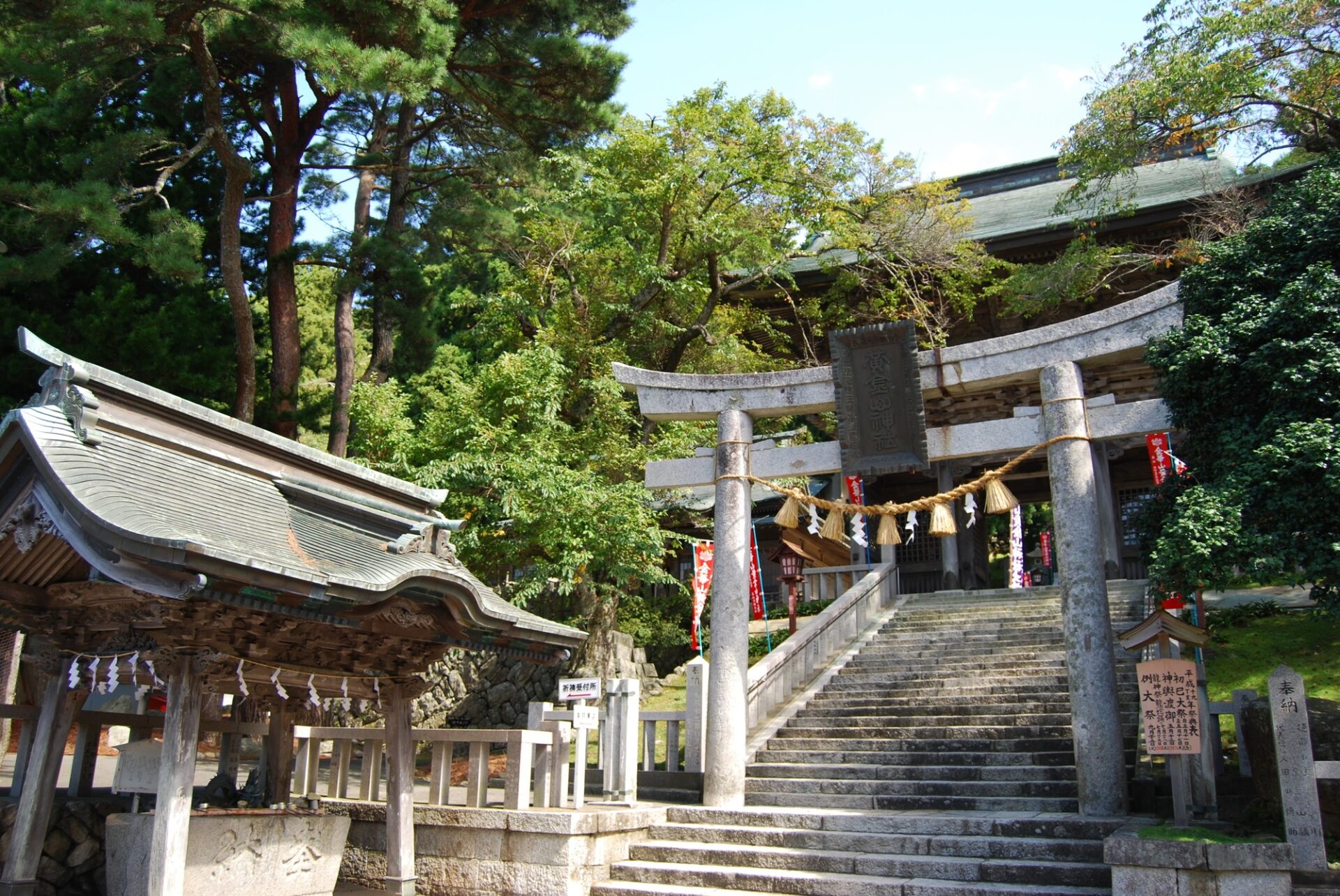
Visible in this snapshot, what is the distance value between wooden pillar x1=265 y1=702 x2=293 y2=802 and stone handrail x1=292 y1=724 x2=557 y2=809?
356 millimetres

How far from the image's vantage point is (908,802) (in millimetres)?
9359

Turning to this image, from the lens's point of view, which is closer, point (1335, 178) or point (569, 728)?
point (1335, 178)

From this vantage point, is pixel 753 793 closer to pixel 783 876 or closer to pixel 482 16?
pixel 783 876

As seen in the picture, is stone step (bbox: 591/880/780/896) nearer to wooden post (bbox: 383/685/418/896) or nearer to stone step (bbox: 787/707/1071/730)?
wooden post (bbox: 383/685/418/896)

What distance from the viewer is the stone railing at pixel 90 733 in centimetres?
824

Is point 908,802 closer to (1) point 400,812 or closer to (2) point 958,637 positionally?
(1) point 400,812

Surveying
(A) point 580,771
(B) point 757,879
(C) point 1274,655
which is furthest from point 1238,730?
(A) point 580,771

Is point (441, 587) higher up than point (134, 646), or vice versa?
point (441, 587)

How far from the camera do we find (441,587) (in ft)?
25.9

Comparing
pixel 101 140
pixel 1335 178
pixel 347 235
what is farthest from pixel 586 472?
pixel 1335 178

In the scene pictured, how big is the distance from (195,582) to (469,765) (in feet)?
13.3

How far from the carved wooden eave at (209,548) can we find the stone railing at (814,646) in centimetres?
360

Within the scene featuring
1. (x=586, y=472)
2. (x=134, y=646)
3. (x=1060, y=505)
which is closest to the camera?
(x=134, y=646)

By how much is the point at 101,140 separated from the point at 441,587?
9.79m
